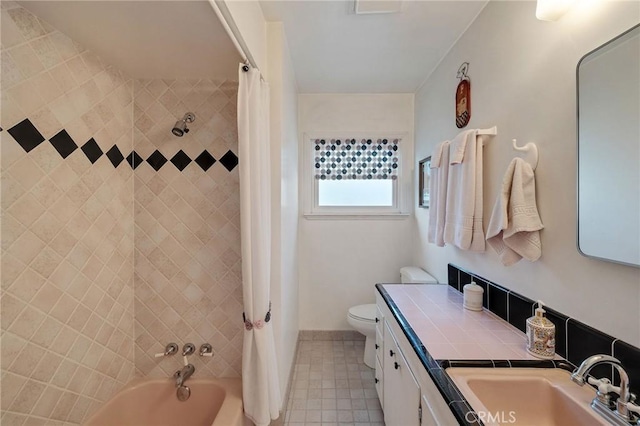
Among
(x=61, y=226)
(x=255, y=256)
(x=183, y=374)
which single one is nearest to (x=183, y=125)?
(x=61, y=226)

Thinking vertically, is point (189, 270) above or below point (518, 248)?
below

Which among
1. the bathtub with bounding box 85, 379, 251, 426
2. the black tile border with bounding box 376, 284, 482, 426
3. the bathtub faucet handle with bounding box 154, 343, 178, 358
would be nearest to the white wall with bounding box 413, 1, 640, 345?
the black tile border with bounding box 376, 284, 482, 426

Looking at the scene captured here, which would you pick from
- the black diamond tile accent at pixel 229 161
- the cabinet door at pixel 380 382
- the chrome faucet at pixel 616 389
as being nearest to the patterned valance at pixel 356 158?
the black diamond tile accent at pixel 229 161

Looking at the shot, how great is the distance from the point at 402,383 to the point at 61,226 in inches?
66.9

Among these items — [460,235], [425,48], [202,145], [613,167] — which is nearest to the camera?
[613,167]

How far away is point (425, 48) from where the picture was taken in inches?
77.9

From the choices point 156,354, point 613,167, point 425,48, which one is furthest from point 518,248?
point 156,354

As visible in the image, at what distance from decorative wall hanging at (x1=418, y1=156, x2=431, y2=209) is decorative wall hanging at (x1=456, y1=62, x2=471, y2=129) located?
57 cm

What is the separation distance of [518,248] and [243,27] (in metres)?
1.59

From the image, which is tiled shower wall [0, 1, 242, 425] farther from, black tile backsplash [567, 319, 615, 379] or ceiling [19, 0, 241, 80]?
black tile backsplash [567, 319, 615, 379]

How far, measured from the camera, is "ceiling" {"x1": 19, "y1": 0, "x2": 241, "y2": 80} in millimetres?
1039

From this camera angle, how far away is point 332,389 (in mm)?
2033

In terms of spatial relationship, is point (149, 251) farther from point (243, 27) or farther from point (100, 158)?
point (243, 27)

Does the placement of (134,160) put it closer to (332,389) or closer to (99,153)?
(99,153)
